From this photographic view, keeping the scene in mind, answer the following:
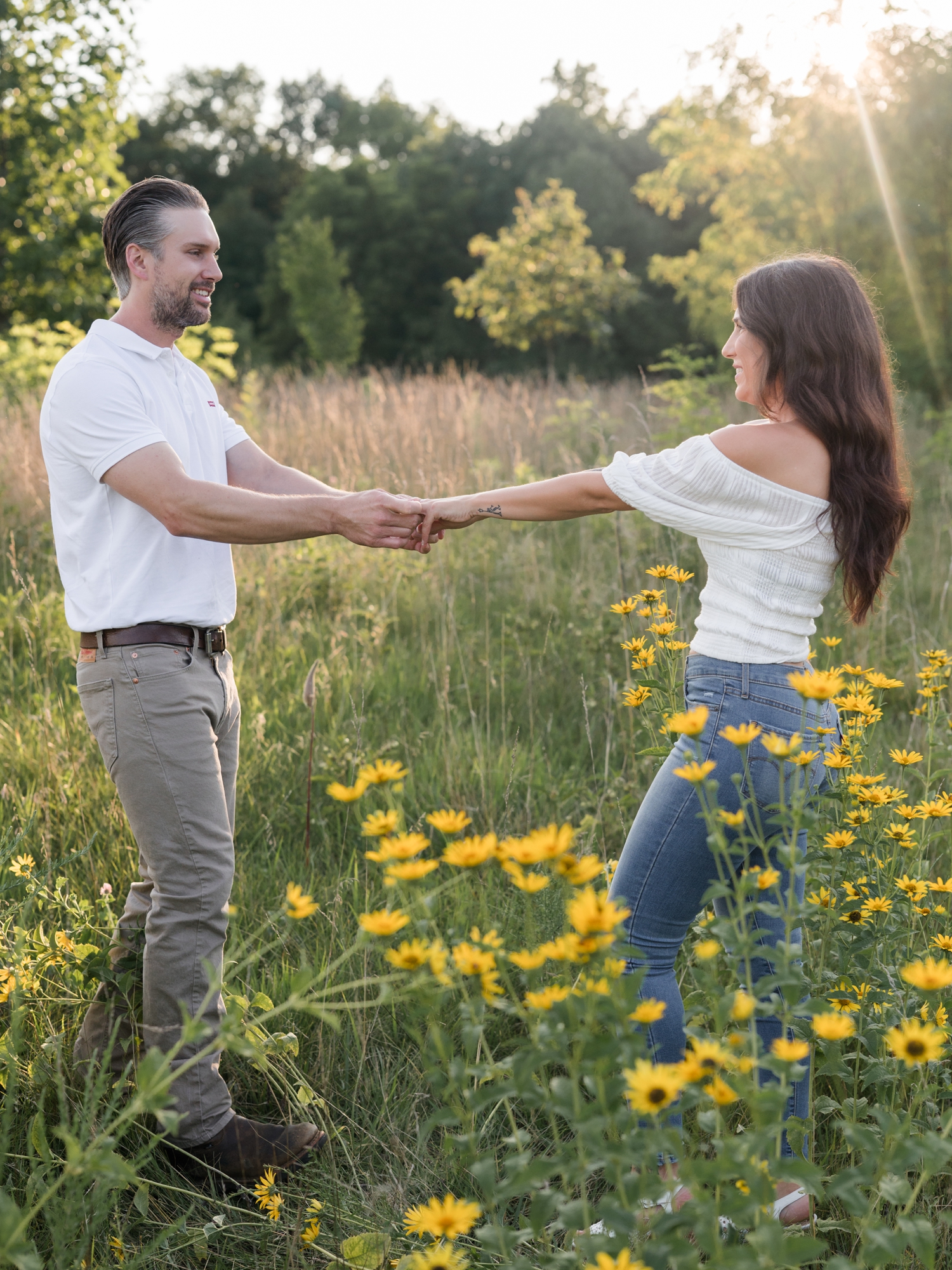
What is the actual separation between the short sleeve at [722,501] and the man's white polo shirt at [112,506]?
40.9 inches

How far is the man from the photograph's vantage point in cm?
219

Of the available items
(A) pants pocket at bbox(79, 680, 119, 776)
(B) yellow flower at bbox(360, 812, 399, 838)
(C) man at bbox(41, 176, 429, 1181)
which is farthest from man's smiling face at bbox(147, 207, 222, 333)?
(B) yellow flower at bbox(360, 812, 399, 838)

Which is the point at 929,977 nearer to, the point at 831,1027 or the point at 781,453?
the point at 831,1027

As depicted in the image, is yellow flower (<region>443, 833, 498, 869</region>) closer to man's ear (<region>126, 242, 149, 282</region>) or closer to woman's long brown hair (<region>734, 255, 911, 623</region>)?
woman's long brown hair (<region>734, 255, 911, 623</region>)

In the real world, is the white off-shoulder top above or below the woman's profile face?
below

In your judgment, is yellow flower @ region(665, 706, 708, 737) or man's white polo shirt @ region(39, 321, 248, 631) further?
man's white polo shirt @ region(39, 321, 248, 631)

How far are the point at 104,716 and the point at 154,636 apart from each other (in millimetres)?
206

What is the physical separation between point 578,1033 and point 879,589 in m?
1.36

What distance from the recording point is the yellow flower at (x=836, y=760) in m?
1.87

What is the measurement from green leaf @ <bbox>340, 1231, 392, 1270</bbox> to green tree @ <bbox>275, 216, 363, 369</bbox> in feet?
75.3

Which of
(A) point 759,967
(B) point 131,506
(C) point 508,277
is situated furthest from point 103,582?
(C) point 508,277

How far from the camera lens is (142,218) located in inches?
96.0

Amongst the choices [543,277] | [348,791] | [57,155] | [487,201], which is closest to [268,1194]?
[348,791]

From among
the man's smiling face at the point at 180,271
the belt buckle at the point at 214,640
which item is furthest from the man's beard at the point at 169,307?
the belt buckle at the point at 214,640
